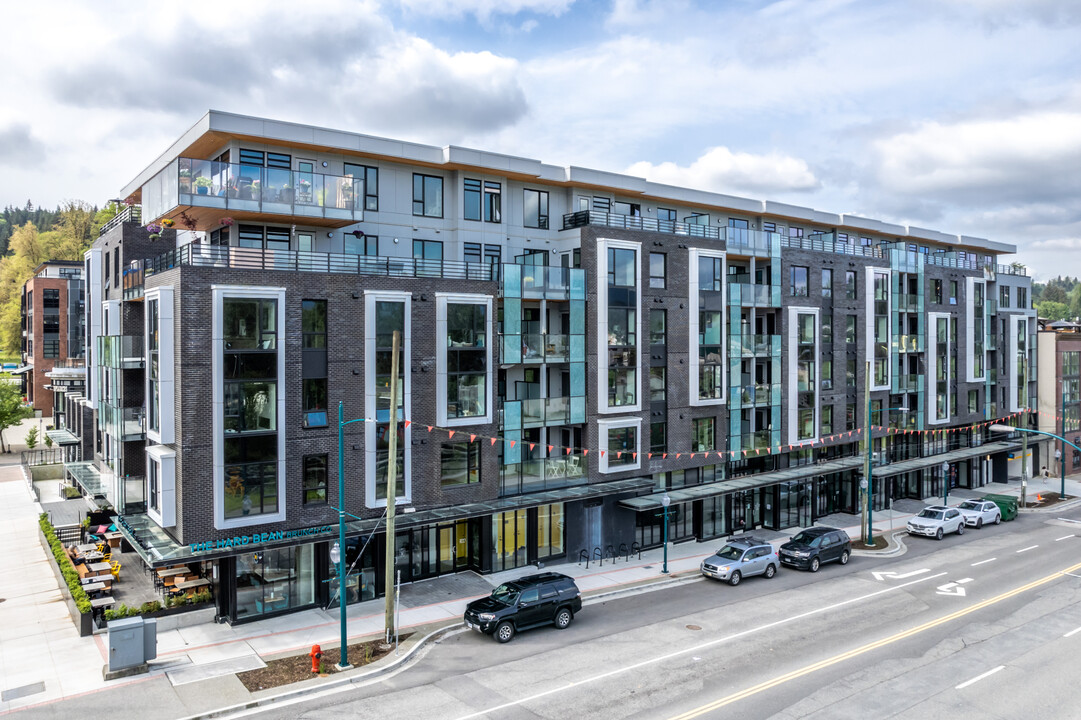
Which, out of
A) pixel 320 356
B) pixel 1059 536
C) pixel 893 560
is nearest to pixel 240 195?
pixel 320 356

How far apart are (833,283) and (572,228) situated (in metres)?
18.5

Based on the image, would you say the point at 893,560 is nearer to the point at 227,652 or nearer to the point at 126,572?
the point at 227,652

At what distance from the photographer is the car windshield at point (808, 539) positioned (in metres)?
32.9

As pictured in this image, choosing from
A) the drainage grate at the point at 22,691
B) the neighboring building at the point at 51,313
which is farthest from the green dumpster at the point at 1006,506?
the neighboring building at the point at 51,313

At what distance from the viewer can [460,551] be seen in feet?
100

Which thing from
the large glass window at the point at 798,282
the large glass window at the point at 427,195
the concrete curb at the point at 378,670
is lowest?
the concrete curb at the point at 378,670

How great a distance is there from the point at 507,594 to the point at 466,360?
30.7 ft

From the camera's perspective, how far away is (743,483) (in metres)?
38.0

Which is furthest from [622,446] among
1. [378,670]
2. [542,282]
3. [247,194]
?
[247,194]

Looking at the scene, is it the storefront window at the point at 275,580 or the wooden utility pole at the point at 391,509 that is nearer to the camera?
the wooden utility pole at the point at 391,509

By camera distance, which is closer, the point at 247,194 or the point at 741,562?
the point at 247,194

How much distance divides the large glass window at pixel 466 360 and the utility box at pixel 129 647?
1230 centimetres

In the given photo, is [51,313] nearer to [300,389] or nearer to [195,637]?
[300,389]

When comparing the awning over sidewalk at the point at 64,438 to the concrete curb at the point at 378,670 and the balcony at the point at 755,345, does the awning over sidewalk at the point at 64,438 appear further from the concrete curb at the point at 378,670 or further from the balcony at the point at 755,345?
the balcony at the point at 755,345
